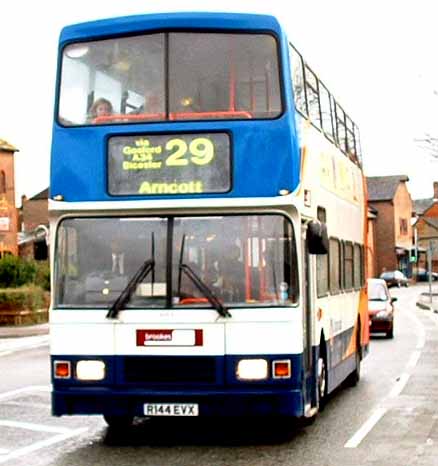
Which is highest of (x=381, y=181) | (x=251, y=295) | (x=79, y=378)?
(x=381, y=181)

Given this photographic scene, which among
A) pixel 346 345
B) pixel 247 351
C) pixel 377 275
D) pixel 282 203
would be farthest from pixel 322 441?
pixel 377 275

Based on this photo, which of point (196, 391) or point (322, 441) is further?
point (322, 441)

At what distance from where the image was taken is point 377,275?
121562 mm

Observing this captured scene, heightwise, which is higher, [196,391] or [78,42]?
[78,42]

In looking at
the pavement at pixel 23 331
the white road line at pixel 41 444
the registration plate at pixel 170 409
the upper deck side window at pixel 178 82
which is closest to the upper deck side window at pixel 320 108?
the upper deck side window at pixel 178 82

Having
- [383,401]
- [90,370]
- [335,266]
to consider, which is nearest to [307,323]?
[90,370]

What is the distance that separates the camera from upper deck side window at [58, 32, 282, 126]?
11633 millimetres

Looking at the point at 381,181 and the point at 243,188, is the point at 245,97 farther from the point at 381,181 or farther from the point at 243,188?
the point at 381,181

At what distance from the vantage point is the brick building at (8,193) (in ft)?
258

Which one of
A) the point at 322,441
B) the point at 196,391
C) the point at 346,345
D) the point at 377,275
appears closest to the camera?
the point at 196,391

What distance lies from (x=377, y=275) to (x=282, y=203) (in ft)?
366

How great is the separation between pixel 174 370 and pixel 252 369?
0.75m

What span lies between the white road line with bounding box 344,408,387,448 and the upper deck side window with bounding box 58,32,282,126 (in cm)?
339

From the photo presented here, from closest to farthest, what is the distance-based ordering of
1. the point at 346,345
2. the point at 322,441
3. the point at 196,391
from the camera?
the point at 196,391
the point at 322,441
the point at 346,345
